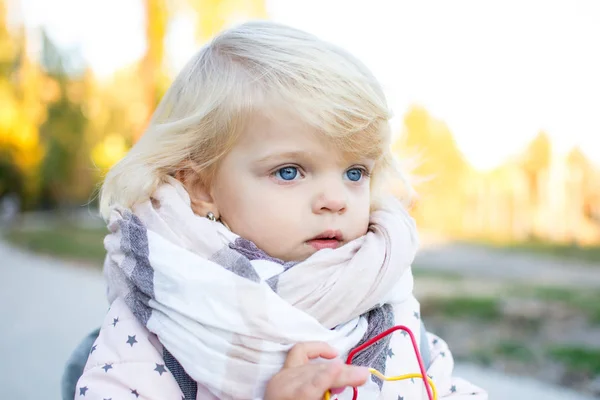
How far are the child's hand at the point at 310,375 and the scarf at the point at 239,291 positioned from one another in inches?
1.4

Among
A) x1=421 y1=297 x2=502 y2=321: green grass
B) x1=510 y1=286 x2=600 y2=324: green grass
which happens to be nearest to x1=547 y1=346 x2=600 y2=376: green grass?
x1=510 y1=286 x2=600 y2=324: green grass

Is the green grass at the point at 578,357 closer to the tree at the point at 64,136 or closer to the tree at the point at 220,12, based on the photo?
the tree at the point at 220,12

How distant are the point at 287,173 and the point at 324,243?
0.18m

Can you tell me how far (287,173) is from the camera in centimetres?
136

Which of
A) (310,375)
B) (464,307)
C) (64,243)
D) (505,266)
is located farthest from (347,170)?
(64,243)

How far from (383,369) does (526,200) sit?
8439 millimetres

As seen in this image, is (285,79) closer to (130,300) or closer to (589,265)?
(130,300)

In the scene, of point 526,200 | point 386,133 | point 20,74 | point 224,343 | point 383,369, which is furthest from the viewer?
point 20,74

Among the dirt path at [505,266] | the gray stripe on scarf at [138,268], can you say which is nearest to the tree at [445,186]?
the dirt path at [505,266]

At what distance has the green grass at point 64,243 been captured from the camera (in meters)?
9.73

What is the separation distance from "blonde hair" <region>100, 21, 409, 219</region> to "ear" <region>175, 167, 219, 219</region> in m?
0.02

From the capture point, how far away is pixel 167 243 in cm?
132

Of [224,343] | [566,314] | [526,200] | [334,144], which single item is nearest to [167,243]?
[224,343]

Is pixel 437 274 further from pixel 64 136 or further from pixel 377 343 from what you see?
pixel 64 136
